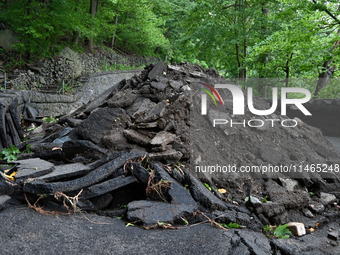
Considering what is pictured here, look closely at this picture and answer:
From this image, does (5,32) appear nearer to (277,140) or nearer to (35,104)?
(35,104)

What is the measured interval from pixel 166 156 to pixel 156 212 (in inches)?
38.5

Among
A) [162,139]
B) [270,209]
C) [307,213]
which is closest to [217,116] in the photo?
[162,139]

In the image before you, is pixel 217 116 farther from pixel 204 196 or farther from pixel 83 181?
pixel 83 181

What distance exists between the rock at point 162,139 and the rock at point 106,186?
0.76m

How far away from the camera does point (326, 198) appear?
3975 millimetres

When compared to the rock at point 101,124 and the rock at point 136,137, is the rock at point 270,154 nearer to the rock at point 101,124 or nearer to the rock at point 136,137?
the rock at point 136,137

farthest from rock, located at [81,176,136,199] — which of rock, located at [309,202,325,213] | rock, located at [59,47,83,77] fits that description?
rock, located at [59,47,83,77]

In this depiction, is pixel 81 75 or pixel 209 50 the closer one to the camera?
pixel 209 50

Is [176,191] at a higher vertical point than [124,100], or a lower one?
lower

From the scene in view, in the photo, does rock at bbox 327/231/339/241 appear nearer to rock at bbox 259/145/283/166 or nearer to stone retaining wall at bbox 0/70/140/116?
rock at bbox 259/145/283/166

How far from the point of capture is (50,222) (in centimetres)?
265

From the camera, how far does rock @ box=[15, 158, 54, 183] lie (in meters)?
3.20

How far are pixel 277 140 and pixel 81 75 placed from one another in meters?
13.6

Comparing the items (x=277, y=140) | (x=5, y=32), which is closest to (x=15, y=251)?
(x=277, y=140)
